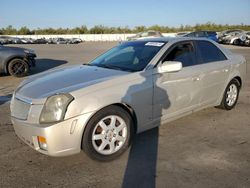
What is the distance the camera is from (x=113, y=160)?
368cm

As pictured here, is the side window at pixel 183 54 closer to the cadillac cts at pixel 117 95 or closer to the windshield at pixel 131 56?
the cadillac cts at pixel 117 95

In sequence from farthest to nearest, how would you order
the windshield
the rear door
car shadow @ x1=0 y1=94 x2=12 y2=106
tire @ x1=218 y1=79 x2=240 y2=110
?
car shadow @ x1=0 y1=94 x2=12 y2=106, tire @ x1=218 y1=79 x2=240 y2=110, the rear door, the windshield

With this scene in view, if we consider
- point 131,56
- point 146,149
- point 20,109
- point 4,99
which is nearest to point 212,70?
point 131,56

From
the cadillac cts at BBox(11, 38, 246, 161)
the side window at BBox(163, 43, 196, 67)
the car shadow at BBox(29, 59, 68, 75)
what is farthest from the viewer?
the car shadow at BBox(29, 59, 68, 75)

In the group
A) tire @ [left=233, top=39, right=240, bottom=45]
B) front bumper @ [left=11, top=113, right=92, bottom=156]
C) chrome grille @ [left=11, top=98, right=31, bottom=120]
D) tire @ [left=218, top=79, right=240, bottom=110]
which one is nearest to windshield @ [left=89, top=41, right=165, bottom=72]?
front bumper @ [left=11, top=113, right=92, bottom=156]

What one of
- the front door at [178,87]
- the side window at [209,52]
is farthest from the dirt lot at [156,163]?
the side window at [209,52]

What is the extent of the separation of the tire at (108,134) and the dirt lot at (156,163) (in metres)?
0.13

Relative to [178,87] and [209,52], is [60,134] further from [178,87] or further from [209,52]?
[209,52]

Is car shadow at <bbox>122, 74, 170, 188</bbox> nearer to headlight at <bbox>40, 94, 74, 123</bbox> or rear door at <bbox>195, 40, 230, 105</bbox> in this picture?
headlight at <bbox>40, 94, 74, 123</bbox>

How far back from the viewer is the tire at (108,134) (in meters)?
3.43

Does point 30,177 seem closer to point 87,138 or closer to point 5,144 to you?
point 87,138

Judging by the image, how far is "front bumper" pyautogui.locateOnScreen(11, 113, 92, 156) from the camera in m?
3.19

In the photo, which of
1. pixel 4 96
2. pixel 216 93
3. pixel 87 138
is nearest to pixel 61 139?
pixel 87 138

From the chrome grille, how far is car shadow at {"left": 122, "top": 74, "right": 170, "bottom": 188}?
129 centimetres
